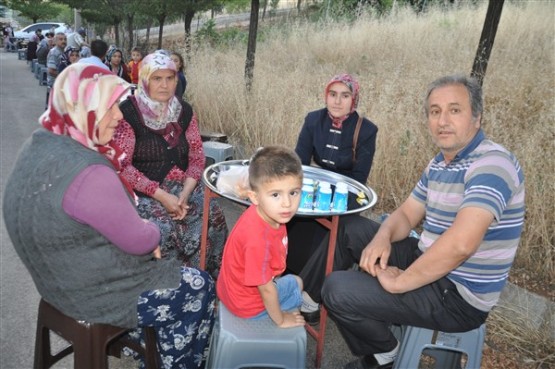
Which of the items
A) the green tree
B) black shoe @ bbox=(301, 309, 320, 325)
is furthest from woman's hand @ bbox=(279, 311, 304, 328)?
the green tree

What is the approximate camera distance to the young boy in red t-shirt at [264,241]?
206cm

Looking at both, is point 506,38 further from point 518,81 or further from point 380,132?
point 380,132

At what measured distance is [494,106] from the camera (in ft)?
18.5

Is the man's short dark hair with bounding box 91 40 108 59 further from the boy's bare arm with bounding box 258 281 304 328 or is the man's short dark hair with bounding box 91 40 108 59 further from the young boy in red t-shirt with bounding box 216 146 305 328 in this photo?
the boy's bare arm with bounding box 258 281 304 328

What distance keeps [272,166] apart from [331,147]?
4.62 ft

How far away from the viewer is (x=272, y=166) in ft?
6.87

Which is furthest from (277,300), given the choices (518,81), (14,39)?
(14,39)

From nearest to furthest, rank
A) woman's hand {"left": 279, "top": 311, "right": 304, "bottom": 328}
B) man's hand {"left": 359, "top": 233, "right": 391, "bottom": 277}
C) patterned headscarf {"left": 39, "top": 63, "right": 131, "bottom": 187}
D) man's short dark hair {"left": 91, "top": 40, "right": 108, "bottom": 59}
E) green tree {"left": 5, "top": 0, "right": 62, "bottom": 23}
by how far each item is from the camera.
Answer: patterned headscarf {"left": 39, "top": 63, "right": 131, "bottom": 187} → woman's hand {"left": 279, "top": 311, "right": 304, "bottom": 328} → man's hand {"left": 359, "top": 233, "right": 391, "bottom": 277} → man's short dark hair {"left": 91, "top": 40, "right": 108, "bottom": 59} → green tree {"left": 5, "top": 0, "right": 62, "bottom": 23}

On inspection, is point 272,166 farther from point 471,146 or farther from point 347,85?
point 347,85

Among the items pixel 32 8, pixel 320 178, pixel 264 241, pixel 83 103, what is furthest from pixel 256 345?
pixel 32 8

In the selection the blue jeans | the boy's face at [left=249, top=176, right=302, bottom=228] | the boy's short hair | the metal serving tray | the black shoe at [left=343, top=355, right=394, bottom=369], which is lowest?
the black shoe at [left=343, top=355, right=394, bottom=369]

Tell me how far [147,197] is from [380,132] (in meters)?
2.63

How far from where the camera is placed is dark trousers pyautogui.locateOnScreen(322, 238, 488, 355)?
2.19 meters

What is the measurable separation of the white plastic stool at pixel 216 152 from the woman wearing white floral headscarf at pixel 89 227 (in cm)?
323
